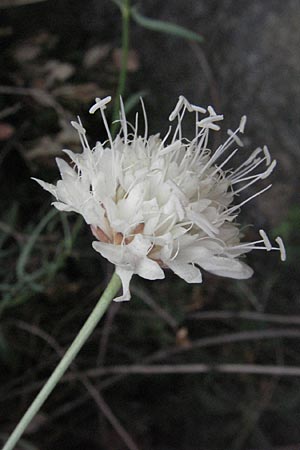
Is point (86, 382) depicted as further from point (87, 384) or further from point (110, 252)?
point (110, 252)

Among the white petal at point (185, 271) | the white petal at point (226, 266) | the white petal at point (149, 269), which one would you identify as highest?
the white petal at point (149, 269)

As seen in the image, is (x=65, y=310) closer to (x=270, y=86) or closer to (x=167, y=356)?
(x=167, y=356)

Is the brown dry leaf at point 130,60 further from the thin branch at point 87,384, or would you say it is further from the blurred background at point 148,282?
the thin branch at point 87,384

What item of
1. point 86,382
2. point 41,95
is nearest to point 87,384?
point 86,382

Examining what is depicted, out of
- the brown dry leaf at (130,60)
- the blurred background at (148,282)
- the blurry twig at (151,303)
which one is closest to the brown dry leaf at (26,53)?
the blurred background at (148,282)

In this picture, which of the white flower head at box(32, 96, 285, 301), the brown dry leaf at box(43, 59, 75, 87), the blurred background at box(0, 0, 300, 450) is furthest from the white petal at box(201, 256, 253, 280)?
the brown dry leaf at box(43, 59, 75, 87)

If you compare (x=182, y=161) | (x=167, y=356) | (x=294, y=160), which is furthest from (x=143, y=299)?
(x=182, y=161)

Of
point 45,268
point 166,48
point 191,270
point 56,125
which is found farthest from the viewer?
point 166,48

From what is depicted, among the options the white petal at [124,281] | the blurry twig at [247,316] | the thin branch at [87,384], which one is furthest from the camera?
the blurry twig at [247,316]
